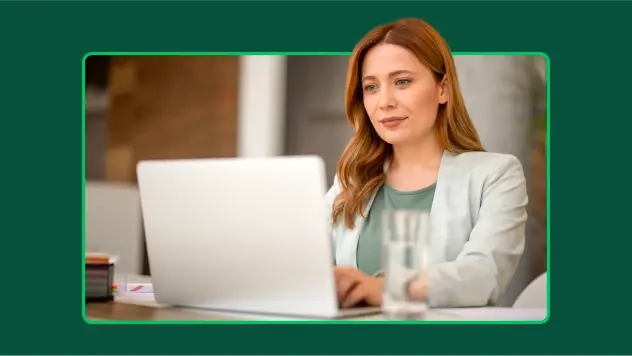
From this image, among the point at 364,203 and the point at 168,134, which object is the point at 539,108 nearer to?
the point at 364,203

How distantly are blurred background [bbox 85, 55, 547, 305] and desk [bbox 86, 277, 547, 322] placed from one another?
0.12 m

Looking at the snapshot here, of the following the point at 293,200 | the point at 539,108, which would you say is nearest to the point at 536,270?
the point at 539,108

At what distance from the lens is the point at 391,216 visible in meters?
1.95

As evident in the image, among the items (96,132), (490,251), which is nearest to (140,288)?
(96,132)

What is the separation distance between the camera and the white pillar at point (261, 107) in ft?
7.88

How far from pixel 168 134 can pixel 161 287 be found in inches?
18.9

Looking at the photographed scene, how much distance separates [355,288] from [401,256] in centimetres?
14

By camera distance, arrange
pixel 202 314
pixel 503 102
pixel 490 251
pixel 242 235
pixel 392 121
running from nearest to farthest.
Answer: pixel 242 235, pixel 202 314, pixel 490 251, pixel 392 121, pixel 503 102

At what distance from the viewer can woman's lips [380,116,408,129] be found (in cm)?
231

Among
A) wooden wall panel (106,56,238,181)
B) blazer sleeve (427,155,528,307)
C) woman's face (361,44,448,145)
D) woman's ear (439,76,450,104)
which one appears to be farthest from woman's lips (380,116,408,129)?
wooden wall panel (106,56,238,181)

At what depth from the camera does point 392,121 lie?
2.32 metres

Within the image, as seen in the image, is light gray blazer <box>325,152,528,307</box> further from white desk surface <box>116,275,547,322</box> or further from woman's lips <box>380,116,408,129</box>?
woman's lips <box>380,116,408,129</box>

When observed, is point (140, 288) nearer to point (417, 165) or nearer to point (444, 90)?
point (417, 165)

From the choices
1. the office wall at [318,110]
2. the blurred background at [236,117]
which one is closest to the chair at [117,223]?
the blurred background at [236,117]
